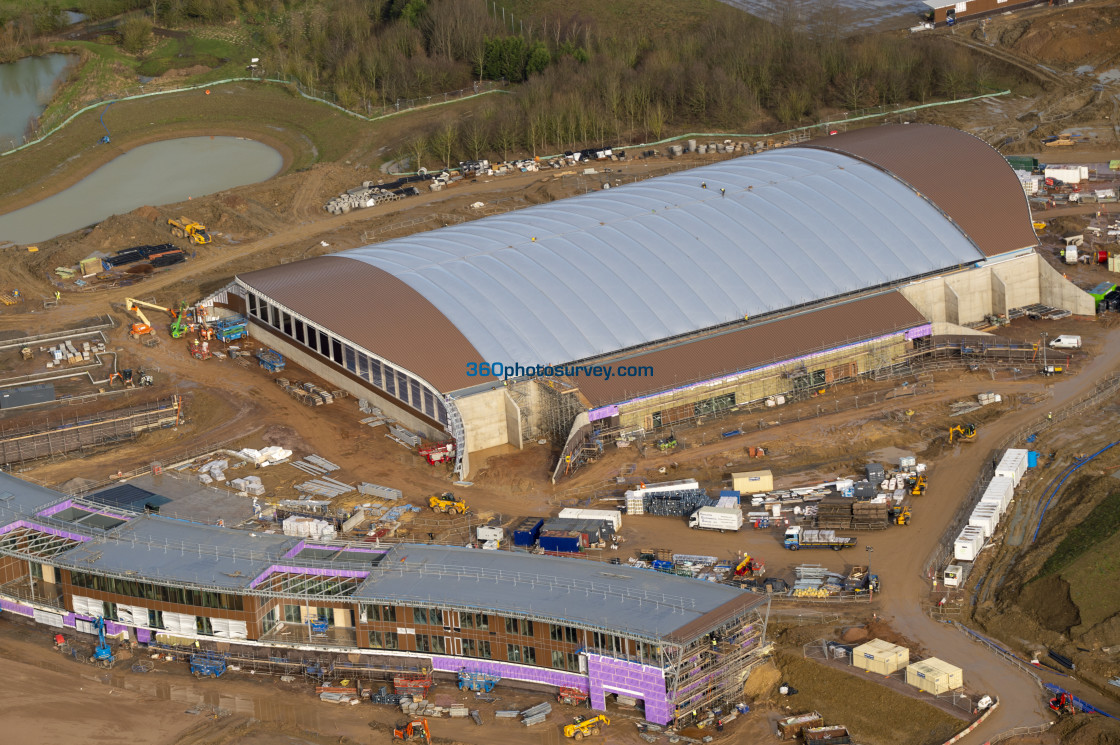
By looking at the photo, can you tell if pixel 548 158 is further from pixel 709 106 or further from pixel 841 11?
pixel 841 11

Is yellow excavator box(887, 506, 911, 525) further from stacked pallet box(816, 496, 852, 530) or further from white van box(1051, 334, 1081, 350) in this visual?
white van box(1051, 334, 1081, 350)

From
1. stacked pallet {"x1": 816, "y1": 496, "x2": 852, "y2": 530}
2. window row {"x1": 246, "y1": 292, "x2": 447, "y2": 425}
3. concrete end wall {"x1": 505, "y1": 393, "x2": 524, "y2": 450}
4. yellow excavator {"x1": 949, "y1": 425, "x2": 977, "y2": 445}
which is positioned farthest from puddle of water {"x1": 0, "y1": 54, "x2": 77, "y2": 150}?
stacked pallet {"x1": 816, "y1": 496, "x2": 852, "y2": 530}

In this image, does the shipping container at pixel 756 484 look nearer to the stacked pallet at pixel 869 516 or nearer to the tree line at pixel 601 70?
the stacked pallet at pixel 869 516

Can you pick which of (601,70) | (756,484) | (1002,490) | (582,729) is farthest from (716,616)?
(601,70)

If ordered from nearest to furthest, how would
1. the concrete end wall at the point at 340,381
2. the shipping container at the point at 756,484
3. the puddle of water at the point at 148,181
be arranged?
the shipping container at the point at 756,484, the concrete end wall at the point at 340,381, the puddle of water at the point at 148,181

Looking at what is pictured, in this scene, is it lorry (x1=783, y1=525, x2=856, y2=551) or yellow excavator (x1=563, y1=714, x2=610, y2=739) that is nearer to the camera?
yellow excavator (x1=563, y1=714, x2=610, y2=739)

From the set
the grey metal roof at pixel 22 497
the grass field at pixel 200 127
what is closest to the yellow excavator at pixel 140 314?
the grey metal roof at pixel 22 497
